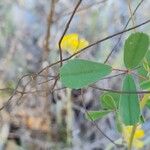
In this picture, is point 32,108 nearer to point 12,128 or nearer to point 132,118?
point 12,128

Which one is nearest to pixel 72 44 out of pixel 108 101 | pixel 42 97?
pixel 108 101

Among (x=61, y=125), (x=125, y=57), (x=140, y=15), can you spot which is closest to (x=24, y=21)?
(x=61, y=125)

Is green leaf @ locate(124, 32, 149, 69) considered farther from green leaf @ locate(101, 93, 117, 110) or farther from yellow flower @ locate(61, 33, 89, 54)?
yellow flower @ locate(61, 33, 89, 54)

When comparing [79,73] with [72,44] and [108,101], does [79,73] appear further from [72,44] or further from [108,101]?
[72,44]

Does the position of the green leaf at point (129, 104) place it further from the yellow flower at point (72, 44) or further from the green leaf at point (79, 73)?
the yellow flower at point (72, 44)

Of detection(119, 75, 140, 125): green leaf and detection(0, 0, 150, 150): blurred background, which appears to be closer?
detection(119, 75, 140, 125): green leaf

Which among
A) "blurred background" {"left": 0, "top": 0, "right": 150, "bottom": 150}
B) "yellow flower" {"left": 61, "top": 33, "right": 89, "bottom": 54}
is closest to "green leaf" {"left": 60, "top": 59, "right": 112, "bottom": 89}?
"yellow flower" {"left": 61, "top": 33, "right": 89, "bottom": 54}

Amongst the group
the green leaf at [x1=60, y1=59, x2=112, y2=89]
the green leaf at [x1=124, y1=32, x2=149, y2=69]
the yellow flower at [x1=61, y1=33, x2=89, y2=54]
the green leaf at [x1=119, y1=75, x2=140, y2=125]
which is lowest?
the green leaf at [x1=119, y1=75, x2=140, y2=125]
